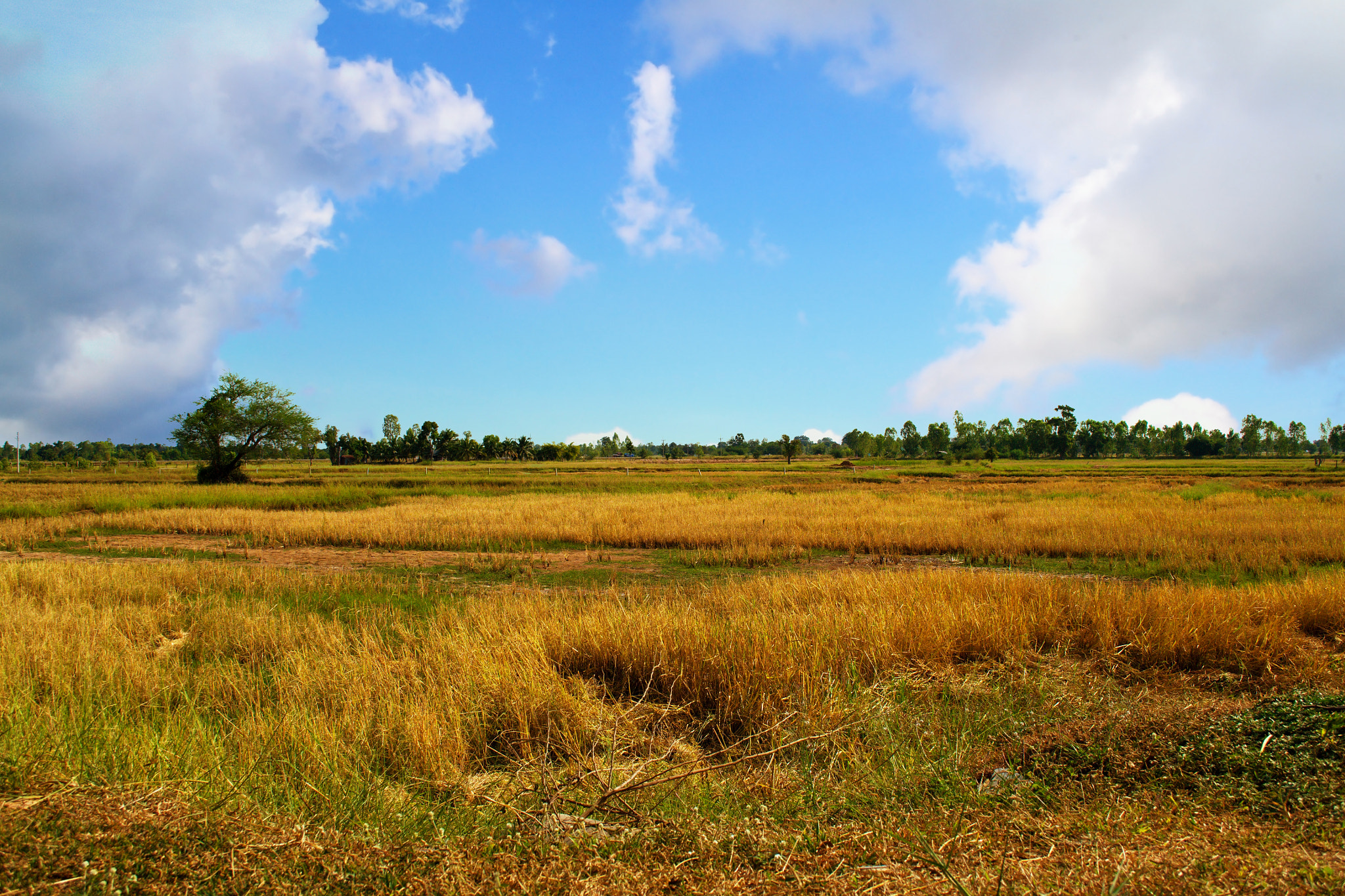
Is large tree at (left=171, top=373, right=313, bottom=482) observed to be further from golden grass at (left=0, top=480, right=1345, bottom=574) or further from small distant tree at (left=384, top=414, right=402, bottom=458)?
small distant tree at (left=384, top=414, right=402, bottom=458)

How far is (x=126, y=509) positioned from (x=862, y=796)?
3491 centimetres

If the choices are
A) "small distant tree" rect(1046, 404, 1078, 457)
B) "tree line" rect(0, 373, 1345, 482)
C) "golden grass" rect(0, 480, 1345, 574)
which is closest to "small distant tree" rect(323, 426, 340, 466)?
"tree line" rect(0, 373, 1345, 482)

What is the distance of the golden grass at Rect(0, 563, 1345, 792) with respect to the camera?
488 centimetres

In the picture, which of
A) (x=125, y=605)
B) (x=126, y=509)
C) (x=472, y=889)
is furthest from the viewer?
(x=126, y=509)

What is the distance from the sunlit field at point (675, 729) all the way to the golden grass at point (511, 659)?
51mm

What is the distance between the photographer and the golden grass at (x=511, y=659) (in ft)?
16.0

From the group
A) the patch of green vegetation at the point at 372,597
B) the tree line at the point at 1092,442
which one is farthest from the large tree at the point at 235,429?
the tree line at the point at 1092,442

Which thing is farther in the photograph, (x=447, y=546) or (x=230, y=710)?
(x=447, y=546)

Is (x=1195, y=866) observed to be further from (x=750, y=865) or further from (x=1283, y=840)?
(x=750, y=865)

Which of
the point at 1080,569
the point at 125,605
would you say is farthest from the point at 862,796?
the point at 1080,569

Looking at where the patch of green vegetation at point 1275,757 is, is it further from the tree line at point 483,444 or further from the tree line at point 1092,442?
the tree line at point 1092,442

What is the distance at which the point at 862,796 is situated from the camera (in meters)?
3.83

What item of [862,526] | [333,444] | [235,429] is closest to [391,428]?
[333,444]

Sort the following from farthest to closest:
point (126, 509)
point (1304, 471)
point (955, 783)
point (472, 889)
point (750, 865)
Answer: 1. point (1304, 471)
2. point (126, 509)
3. point (955, 783)
4. point (750, 865)
5. point (472, 889)
